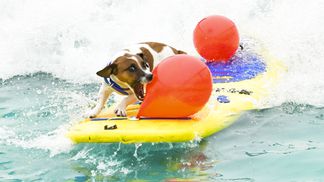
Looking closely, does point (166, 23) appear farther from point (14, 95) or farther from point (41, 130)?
point (41, 130)

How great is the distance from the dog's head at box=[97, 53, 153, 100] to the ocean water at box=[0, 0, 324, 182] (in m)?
0.61

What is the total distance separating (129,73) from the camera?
5.26 metres

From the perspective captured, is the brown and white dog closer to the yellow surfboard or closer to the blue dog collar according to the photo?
the blue dog collar

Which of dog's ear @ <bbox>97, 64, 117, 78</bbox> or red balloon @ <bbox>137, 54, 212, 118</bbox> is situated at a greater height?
dog's ear @ <bbox>97, 64, 117, 78</bbox>

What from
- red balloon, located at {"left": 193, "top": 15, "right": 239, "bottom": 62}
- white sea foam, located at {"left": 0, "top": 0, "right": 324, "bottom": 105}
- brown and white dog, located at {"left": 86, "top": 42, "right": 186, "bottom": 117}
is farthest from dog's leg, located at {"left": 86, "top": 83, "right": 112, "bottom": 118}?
white sea foam, located at {"left": 0, "top": 0, "right": 324, "bottom": 105}

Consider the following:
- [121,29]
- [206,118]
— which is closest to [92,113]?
[206,118]

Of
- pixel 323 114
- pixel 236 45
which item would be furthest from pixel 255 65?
pixel 323 114

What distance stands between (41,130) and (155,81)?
4.79ft

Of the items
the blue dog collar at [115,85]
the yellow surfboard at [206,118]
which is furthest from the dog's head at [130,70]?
the yellow surfboard at [206,118]

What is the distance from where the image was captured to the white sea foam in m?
8.38

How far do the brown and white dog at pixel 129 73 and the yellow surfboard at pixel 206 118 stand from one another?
0.60 ft

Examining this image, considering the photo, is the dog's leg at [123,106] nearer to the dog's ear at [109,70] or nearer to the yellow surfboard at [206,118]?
the yellow surfboard at [206,118]

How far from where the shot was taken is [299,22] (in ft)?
29.6

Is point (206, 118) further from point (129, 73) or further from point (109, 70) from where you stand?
point (109, 70)
